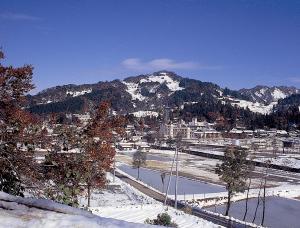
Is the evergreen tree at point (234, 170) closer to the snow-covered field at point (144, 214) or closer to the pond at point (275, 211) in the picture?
the pond at point (275, 211)

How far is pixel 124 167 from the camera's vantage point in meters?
69.2

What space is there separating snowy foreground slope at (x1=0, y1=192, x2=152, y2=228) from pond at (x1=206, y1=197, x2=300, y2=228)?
99.3 ft

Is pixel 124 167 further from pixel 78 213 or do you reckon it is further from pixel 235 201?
pixel 78 213

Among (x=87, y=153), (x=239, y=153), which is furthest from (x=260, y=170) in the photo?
(x=87, y=153)

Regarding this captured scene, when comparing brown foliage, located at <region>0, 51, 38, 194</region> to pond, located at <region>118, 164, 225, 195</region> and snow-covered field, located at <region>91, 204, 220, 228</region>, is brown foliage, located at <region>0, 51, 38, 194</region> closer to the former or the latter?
snow-covered field, located at <region>91, 204, 220, 228</region>

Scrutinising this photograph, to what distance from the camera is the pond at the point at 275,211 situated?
32.0 m

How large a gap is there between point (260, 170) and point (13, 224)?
69.9 meters

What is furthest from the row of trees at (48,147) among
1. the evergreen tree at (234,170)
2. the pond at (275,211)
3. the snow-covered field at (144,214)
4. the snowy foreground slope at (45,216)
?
the evergreen tree at (234,170)

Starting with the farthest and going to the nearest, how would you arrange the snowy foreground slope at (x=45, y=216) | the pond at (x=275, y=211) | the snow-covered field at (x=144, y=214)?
the pond at (x=275, y=211) < the snow-covered field at (x=144, y=214) < the snowy foreground slope at (x=45, y=216)

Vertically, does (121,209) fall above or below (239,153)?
below

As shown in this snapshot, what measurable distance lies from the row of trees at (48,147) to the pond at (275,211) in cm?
2500

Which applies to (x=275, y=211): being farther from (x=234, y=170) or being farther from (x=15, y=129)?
(x=15, y=129)

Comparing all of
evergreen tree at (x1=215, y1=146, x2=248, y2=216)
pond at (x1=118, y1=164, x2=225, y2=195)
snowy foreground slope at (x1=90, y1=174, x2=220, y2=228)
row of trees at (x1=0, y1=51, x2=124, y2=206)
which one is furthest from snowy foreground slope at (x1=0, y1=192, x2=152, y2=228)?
pond at (x1=118, y1=164, x2=225, y2=195)

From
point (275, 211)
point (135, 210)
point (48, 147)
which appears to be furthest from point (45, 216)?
point (275, 211)
